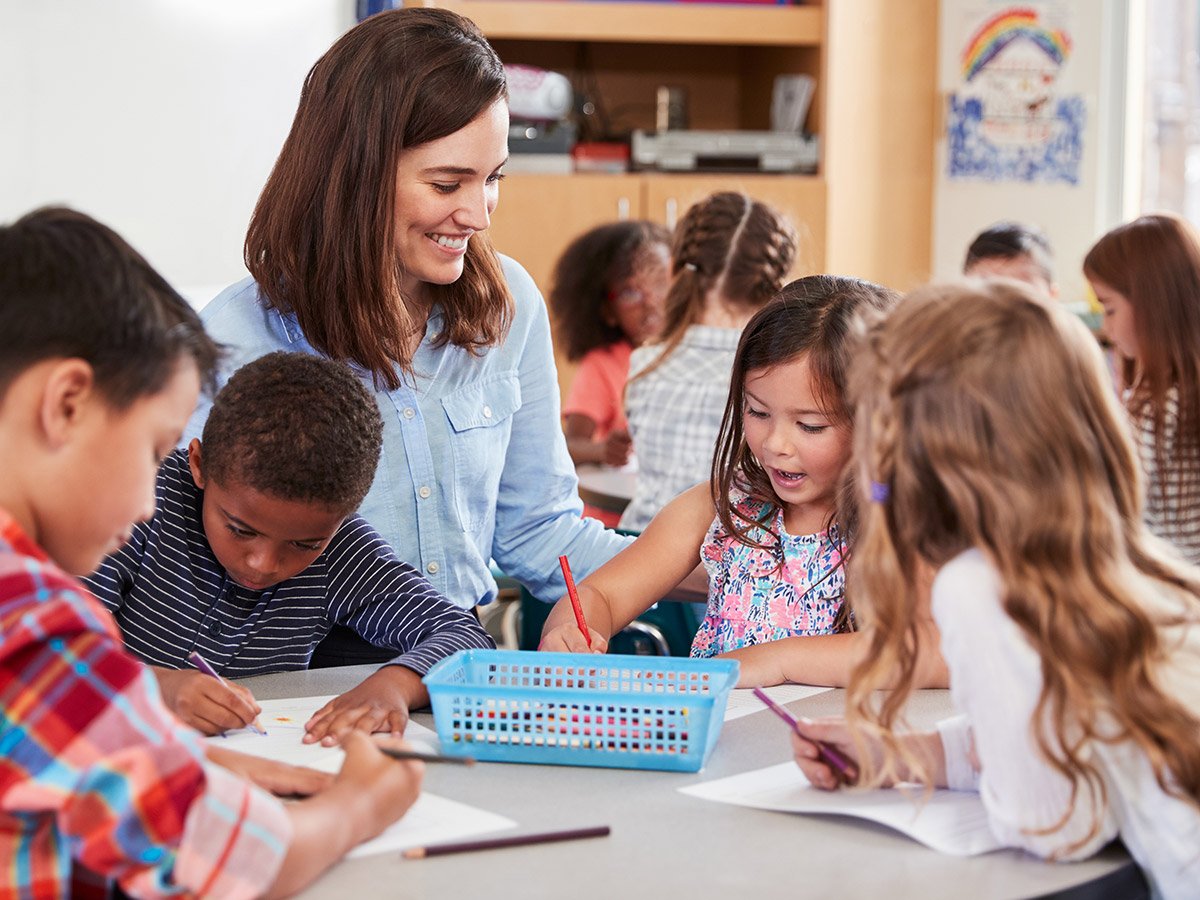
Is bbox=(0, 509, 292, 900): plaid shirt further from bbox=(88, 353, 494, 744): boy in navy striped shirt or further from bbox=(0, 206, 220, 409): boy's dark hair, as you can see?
bbox=(88, 353, 494, 744): boy in navy striped shirt

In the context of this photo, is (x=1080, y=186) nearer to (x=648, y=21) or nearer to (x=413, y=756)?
(x=648, y=21)

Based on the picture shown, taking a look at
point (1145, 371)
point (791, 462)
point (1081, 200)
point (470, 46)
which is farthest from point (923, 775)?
point (1081, 200)

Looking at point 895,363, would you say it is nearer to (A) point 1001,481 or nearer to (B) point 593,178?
(A) point 1001,481

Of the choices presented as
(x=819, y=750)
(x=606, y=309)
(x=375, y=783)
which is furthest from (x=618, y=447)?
(x=375, y=783)

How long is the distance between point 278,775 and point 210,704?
0.20 meters

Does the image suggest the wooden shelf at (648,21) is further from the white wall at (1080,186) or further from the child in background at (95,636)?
the child in background at (95,636)

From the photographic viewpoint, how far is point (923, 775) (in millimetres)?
1096

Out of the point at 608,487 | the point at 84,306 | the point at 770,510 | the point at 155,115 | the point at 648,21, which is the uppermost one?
the point at 648,21

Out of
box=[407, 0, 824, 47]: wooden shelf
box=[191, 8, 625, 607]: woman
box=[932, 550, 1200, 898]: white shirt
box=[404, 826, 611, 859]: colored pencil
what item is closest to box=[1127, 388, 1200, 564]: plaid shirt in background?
box=[191, 8, 625, 607]: woman

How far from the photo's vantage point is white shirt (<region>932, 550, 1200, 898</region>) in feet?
3.36

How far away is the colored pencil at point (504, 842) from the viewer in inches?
40.9

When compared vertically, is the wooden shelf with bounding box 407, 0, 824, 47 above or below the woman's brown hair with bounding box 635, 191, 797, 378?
above

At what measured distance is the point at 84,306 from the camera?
954mm

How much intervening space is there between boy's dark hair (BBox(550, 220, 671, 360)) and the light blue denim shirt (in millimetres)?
2010
